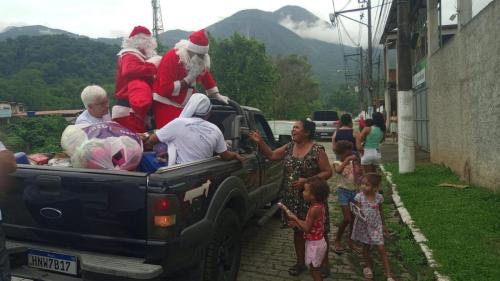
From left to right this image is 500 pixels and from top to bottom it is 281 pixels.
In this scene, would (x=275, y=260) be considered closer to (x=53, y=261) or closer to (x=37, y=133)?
(x=53, y=261)

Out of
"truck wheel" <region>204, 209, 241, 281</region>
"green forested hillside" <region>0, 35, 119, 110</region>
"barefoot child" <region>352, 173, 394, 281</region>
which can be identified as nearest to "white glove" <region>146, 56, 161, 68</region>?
"truck wheel" <region>204, 209, 241, 281</region>

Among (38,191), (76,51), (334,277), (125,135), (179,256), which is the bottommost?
(334,277)

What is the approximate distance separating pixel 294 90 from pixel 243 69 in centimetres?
1542

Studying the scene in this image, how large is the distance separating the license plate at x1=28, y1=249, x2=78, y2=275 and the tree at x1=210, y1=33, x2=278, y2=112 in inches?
1598

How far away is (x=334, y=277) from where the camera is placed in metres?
4.11

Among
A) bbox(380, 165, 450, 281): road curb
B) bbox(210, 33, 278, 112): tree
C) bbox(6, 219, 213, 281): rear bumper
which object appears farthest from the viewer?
bbox(210, 33, 278, 112): tree

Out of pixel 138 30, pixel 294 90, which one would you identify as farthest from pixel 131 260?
pixel 294 90

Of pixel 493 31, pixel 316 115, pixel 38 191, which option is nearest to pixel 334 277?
pixel 38 191

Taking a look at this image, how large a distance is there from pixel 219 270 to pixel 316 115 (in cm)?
2082

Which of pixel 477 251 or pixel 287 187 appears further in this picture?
pixel 477 251

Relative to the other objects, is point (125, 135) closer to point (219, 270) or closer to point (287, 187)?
point (219, 270)

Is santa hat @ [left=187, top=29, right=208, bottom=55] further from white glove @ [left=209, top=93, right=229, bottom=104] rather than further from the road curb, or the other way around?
the road curb

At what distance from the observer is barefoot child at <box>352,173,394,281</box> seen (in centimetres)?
392

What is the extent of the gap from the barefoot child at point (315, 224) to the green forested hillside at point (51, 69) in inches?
1894
